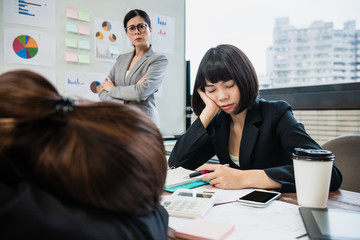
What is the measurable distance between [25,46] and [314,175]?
207 centimetres

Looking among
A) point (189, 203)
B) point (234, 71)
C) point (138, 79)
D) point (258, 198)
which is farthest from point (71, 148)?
point (138, 79)

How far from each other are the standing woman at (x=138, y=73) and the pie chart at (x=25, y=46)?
1.85 feet

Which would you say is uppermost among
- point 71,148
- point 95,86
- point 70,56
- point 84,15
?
point 84,15

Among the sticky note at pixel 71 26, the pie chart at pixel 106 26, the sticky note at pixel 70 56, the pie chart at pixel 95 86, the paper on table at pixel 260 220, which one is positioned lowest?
the paper on table at pixel 260 220

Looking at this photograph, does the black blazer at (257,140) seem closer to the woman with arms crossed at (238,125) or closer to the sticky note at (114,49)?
the woman with arms crossed at (238,125)

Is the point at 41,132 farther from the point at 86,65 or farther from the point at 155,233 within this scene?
the point at 86,65

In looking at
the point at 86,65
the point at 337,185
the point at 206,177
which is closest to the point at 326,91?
the point at 337,185

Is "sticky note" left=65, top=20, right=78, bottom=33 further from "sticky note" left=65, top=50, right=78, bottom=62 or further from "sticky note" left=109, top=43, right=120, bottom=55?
"sticky note" left=109, top=43, right=120, bottom=55

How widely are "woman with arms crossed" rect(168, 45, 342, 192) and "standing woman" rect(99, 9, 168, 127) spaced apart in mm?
706

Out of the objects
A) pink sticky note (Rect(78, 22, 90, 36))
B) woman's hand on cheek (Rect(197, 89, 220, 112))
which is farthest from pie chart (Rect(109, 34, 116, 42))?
woman's hand on cheek (Rect(197, 89, 220, 112))

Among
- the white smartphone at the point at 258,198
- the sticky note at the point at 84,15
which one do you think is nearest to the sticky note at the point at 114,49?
the sticky note at the point at 84,15

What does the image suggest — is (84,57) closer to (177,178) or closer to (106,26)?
(106,26)

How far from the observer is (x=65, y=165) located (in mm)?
326

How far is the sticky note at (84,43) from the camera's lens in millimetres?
2280
